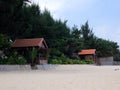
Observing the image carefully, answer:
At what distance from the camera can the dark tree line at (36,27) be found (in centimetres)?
3052

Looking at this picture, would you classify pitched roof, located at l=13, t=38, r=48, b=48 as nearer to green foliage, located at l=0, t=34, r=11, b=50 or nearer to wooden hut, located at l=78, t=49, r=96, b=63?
green foliage, located at l=0, t=34, r=11, b=50

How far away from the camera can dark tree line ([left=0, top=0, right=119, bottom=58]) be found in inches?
1201

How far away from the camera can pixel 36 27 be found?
137 ft

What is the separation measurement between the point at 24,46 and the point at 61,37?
15.5m

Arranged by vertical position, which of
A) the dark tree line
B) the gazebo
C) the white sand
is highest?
the dark tree line

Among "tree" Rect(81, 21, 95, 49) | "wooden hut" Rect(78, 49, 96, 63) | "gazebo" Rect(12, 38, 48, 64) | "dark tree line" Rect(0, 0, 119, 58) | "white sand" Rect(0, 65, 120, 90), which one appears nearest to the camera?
"white sand" Rect(0, 65, 120, 90)

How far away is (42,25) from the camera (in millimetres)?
42594

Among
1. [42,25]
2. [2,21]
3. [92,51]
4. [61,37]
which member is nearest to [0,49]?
[2,21]

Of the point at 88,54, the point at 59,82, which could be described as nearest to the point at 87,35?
the point at 88,54

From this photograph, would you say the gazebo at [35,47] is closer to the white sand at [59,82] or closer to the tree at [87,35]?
the white sand at [59,82]

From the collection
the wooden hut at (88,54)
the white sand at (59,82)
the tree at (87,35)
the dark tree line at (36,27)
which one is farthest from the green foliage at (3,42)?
the tree at (87,35)

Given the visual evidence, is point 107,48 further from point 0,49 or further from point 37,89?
point 37,89

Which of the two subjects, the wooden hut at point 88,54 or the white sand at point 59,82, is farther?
the wooden hut at point 88,54

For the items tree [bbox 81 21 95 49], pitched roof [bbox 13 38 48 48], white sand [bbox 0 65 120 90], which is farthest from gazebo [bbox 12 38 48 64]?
tree [bbox 81 21 95 49]
